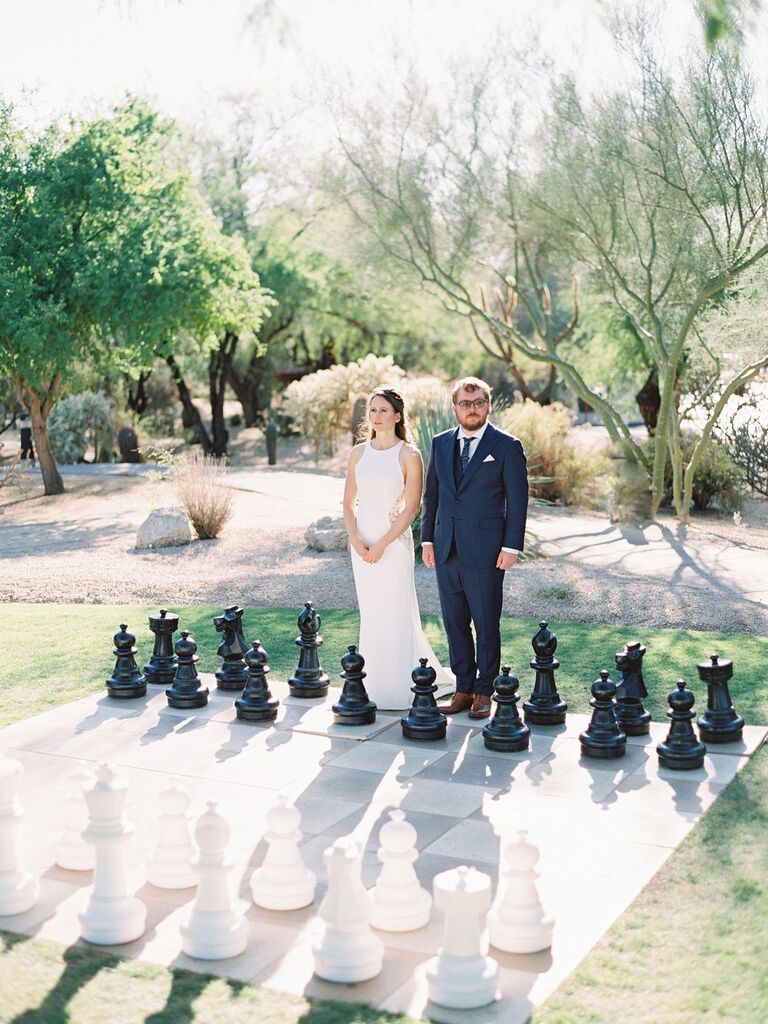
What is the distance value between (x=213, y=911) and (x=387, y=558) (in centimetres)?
322

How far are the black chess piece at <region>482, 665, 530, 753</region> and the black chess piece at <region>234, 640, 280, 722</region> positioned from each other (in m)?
1.24

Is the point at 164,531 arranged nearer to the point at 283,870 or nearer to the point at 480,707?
the point at 480,707

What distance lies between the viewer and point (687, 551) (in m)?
13.2

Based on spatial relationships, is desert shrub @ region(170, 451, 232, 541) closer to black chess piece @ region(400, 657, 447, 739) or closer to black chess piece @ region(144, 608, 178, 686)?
black chess piece @ region(144, 608, 178, 686)

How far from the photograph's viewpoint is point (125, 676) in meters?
6.86

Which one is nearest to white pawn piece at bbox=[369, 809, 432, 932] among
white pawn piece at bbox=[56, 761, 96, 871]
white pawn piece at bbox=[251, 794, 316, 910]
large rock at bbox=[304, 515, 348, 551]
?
white pawn piece at bbox=[251, 794, 316, 910]

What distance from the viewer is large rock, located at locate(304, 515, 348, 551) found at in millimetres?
12664

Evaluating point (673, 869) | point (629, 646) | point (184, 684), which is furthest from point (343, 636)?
point (673, 869)

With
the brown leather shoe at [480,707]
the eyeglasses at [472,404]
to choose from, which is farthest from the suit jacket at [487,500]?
the brown leather shoe at [480,707]

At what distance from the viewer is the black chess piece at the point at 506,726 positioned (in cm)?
574

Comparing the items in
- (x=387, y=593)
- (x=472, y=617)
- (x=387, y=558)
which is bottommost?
(x=472, y=617)

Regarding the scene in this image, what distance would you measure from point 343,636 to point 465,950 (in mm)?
5428

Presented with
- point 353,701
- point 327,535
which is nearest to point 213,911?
point 353,701

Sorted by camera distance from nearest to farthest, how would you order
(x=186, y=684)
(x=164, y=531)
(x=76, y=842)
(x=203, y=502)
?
(x=76, y=842)
(x=186, y=684)
(x=164, y=531)
(x=203, y=502)
